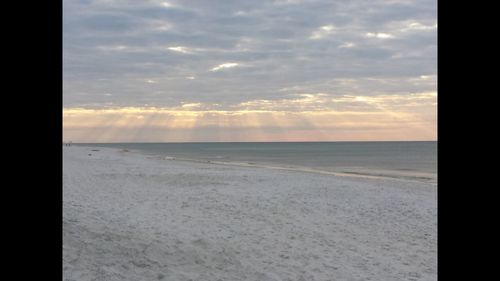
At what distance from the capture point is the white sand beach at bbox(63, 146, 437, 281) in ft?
27.1

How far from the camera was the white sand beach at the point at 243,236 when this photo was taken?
8266mm

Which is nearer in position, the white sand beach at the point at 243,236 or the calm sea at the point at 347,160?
the white sand beach at the point at 243,236

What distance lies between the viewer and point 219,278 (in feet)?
26.1

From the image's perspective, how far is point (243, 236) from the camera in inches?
439

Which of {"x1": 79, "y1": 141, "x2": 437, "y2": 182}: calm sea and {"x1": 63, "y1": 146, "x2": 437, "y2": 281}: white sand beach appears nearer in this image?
{"x1": 63, "y1": 146, "x2": 437, "y2": 281}: white sand beach

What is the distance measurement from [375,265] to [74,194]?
1149 centimetres

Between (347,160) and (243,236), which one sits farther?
(347,160)

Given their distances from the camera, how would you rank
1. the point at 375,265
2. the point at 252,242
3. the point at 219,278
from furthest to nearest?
1. the point at 252,242
2. the point at 375,265
3. the point at 219,278
